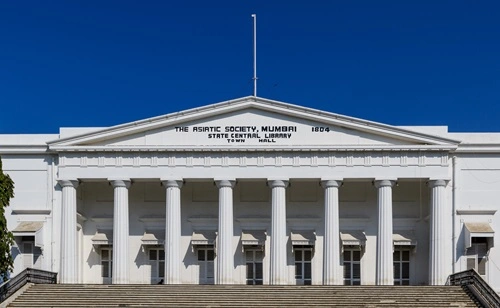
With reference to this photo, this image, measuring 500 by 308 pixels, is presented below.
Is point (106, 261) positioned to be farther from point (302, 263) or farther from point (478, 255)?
point (478, 255)

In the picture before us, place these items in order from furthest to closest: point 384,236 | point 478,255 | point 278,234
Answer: point 478,255
point 278,234
point 384,236

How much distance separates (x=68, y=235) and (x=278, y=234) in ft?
37.4

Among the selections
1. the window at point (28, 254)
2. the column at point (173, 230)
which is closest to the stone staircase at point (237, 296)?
the column at point (173, 230)

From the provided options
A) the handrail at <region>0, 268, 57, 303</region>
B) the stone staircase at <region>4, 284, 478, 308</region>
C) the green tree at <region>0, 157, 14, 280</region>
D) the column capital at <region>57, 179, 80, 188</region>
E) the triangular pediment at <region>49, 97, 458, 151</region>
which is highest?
the triangular pediment at <region>49, 97, 458, 151</region>

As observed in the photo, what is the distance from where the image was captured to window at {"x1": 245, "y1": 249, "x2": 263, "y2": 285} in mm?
48094

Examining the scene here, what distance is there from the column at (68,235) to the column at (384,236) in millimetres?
16454

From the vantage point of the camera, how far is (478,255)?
45.8m

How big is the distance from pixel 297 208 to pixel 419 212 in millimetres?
6948

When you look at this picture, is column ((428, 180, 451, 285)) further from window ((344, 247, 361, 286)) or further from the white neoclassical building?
window ((344, 247, 361, 286))

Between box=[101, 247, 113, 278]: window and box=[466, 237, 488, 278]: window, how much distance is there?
20.1 metres

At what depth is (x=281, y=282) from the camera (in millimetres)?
44625

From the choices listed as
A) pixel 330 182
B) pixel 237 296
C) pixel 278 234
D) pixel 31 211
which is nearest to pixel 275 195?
pixel 278 234

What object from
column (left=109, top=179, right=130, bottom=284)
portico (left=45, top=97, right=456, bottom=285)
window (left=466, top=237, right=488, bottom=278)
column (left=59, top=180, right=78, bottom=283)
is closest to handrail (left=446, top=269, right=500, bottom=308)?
portico (left=45, top=97, right=456, bottom=285)

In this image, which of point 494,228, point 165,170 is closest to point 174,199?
point 165,170
